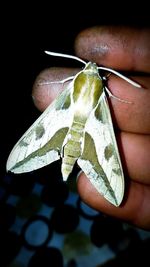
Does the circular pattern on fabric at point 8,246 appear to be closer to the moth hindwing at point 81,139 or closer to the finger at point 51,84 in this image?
the moth hindwing at point 81,139

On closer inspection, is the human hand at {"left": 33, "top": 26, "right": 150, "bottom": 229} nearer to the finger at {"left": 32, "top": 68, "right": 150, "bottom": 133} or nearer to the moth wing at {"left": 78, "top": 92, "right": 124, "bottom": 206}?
the finger at {"left": 32, "top": 68, "right": 150, "bottom": 133}

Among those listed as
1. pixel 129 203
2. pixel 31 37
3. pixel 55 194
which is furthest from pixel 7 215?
pixel 31 37

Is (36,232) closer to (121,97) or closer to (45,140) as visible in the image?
(45,140)

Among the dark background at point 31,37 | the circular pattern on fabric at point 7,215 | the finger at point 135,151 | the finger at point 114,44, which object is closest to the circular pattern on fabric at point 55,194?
the circular pattern on fabric at point 7,215

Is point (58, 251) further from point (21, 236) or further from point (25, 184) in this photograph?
point (25, 184)

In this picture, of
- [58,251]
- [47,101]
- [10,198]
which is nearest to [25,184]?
[10,198]

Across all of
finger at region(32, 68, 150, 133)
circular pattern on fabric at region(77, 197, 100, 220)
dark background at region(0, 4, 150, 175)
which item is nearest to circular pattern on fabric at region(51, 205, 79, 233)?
circular pattern on fabric at region(77, 197, 100, 220)
